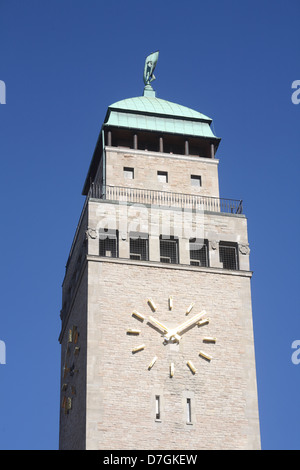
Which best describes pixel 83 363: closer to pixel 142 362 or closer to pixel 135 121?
pixel 142 362

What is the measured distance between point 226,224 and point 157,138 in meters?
6.82

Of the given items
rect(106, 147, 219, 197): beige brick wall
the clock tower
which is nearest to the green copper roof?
the clock tower

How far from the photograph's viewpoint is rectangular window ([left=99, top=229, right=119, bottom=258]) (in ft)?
200

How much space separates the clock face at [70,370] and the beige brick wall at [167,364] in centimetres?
319

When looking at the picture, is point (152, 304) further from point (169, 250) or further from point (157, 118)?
point (157, 118)

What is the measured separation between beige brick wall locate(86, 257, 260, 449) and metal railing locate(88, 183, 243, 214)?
14.6ft

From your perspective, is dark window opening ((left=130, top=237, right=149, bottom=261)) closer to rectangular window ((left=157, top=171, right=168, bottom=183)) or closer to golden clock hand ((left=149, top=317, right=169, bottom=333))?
golden clock hand ((left=149, top=317, right=169, bottom=333))

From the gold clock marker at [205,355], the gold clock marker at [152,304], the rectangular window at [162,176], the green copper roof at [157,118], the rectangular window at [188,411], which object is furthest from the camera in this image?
the green copper roof at [157,118]

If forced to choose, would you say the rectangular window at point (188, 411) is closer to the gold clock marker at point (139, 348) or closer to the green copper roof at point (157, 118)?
the gold clock marker at point (139, 348)

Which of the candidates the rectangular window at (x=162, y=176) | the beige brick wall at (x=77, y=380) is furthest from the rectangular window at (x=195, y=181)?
the beige brick wall at (x=77, y=380)

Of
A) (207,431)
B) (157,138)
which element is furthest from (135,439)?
(157,138)

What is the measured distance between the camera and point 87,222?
60906mm

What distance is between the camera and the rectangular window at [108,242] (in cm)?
6084

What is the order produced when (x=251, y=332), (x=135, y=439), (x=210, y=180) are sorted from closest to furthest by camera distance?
(x=135, y=439) < (x=251, y=332) < (x=210, y=180)
